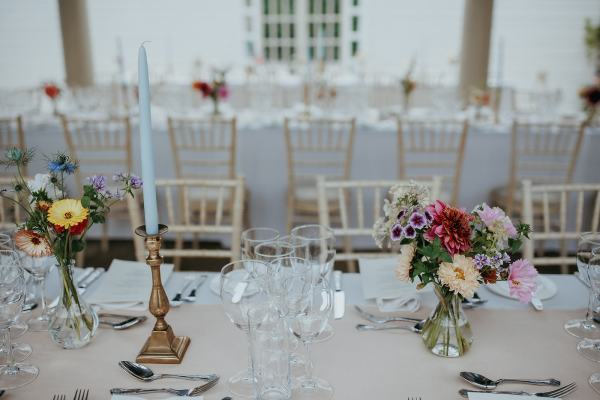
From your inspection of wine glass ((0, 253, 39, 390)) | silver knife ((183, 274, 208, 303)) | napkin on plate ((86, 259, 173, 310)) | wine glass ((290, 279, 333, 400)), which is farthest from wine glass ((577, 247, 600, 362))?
wine glass ((0, 253, 39, 390))

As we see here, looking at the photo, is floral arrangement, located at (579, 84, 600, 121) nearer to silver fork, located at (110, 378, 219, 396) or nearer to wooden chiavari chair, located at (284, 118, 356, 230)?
wooden chiavari chair, located at (284, 118, 356, 230)

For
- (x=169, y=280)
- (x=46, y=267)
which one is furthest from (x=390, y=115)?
(x=46, y=267)

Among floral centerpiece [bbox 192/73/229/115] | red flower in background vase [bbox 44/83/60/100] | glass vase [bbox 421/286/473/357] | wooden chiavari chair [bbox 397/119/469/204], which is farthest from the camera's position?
red flower in background vase [bbox 44/83/60/100]

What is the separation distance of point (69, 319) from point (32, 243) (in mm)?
186

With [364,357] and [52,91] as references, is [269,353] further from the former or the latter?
[52,91]

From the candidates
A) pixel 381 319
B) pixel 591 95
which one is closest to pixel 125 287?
pixel 381 319

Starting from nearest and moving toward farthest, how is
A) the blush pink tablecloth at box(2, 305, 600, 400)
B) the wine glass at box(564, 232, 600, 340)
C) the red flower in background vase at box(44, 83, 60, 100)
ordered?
1. the blush pink tablecloth at box(2, 305, 600, 400)
2. the wine glass at box(564, 232, 600, 340)
3. the red flower in background vase at box(44, 83, 60, 100)

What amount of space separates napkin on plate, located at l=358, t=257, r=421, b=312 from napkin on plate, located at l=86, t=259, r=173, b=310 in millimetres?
579

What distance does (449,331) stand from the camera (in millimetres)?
1204

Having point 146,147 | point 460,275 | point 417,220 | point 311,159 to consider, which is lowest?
point 311,159

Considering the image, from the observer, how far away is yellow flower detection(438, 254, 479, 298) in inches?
43.3

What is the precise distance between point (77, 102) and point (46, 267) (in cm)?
301

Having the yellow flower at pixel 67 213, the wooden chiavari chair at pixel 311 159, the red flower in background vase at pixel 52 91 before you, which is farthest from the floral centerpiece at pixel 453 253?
the red flower in background vase at pixel 52 91

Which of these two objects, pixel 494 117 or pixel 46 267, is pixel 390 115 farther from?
pixel 46 267
